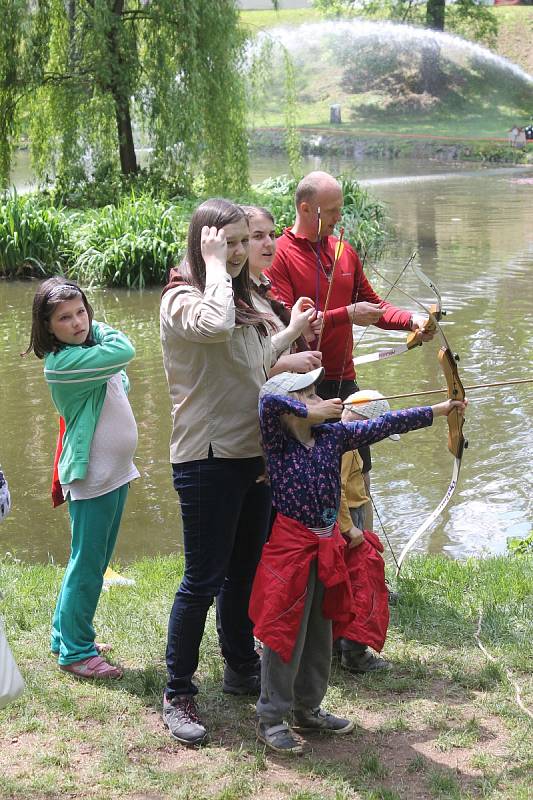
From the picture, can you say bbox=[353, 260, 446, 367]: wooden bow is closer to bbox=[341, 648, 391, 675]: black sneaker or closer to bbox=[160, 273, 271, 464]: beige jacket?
bbox=[160, 273, 271, 464]: beige jacket

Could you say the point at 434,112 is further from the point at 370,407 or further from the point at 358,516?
the point at 370,407

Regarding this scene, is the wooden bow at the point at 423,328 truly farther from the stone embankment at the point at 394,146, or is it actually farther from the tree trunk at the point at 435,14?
the tree trunk at the point at 435,14

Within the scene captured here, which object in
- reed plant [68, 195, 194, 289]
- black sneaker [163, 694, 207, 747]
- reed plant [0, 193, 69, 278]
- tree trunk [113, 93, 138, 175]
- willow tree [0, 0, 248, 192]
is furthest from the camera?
tree trunk [113, 93, 138, 175]

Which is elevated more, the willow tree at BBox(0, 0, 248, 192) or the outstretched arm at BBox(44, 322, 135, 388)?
the willow tree at BBox(0, 0, 248, 192)

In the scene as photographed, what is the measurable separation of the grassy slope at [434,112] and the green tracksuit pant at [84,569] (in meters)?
29.7

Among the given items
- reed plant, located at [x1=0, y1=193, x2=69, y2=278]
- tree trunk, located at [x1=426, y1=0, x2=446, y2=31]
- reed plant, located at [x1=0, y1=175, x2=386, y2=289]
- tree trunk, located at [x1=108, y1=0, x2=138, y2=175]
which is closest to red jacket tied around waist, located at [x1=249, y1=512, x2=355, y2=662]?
reed plant, located at [x1=0, y1=175, x2=386, y2=289]

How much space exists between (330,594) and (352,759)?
0.53m

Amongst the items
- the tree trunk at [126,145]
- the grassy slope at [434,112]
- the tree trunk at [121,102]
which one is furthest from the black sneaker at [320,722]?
the grassy slope at [434,112]

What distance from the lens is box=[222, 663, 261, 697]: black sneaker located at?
390 cm

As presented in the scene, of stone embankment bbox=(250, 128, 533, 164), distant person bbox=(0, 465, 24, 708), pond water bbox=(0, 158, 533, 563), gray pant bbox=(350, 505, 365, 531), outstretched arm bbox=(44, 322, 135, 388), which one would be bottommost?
pond water bbox=(0, 158, 533, 563)

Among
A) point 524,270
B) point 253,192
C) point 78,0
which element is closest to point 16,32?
point 78,0

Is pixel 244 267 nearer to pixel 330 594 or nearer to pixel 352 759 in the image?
pixel 330 594

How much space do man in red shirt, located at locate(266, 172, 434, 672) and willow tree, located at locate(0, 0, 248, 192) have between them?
38.2 feet

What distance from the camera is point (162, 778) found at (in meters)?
3.30
